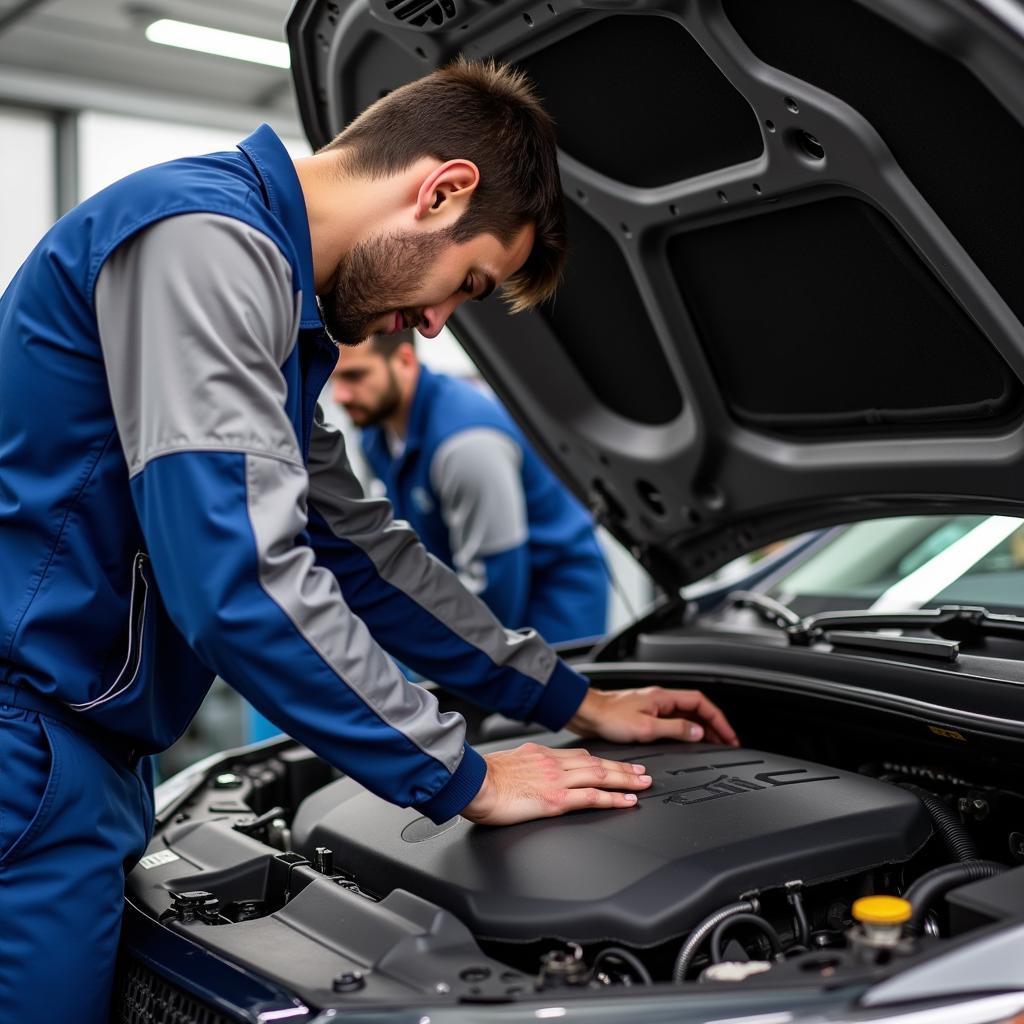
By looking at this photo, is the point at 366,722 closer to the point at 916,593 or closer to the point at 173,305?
the point at 173,305

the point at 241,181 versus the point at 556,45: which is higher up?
the point at 556,45

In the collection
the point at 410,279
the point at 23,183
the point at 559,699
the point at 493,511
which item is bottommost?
the point at 493,511

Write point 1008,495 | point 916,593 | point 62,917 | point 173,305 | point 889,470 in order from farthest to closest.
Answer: point 916,593 < point 889,470 < point 1008,495 < point 62,917 < point 173,305

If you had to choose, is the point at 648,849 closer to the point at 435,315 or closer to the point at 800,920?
the point at 800,920

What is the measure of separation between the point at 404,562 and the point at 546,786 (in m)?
0.48

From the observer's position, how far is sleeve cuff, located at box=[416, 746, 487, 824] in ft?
4.22

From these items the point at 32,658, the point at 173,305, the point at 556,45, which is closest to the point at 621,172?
the point at 556,45

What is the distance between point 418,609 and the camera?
69.4 inches

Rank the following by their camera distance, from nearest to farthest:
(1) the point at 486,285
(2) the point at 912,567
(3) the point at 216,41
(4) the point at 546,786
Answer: (4) the point at 546,786, (1) the point at 486,285, (2) the point at 912,567, (3) the point at 216,41

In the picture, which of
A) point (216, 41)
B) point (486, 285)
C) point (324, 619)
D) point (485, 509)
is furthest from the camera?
point (216, 41)

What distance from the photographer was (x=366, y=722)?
4.02 feet

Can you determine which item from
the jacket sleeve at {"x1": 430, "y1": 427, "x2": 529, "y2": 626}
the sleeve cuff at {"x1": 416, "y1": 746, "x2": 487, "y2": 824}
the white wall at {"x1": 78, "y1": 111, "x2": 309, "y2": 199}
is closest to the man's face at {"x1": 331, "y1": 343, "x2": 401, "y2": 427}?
the jacket sleeve at {"x1": 430, "y1": 427, "x2": 529, "y2": 626}

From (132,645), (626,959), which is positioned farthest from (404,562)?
(626,959)

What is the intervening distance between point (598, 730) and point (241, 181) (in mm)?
962
